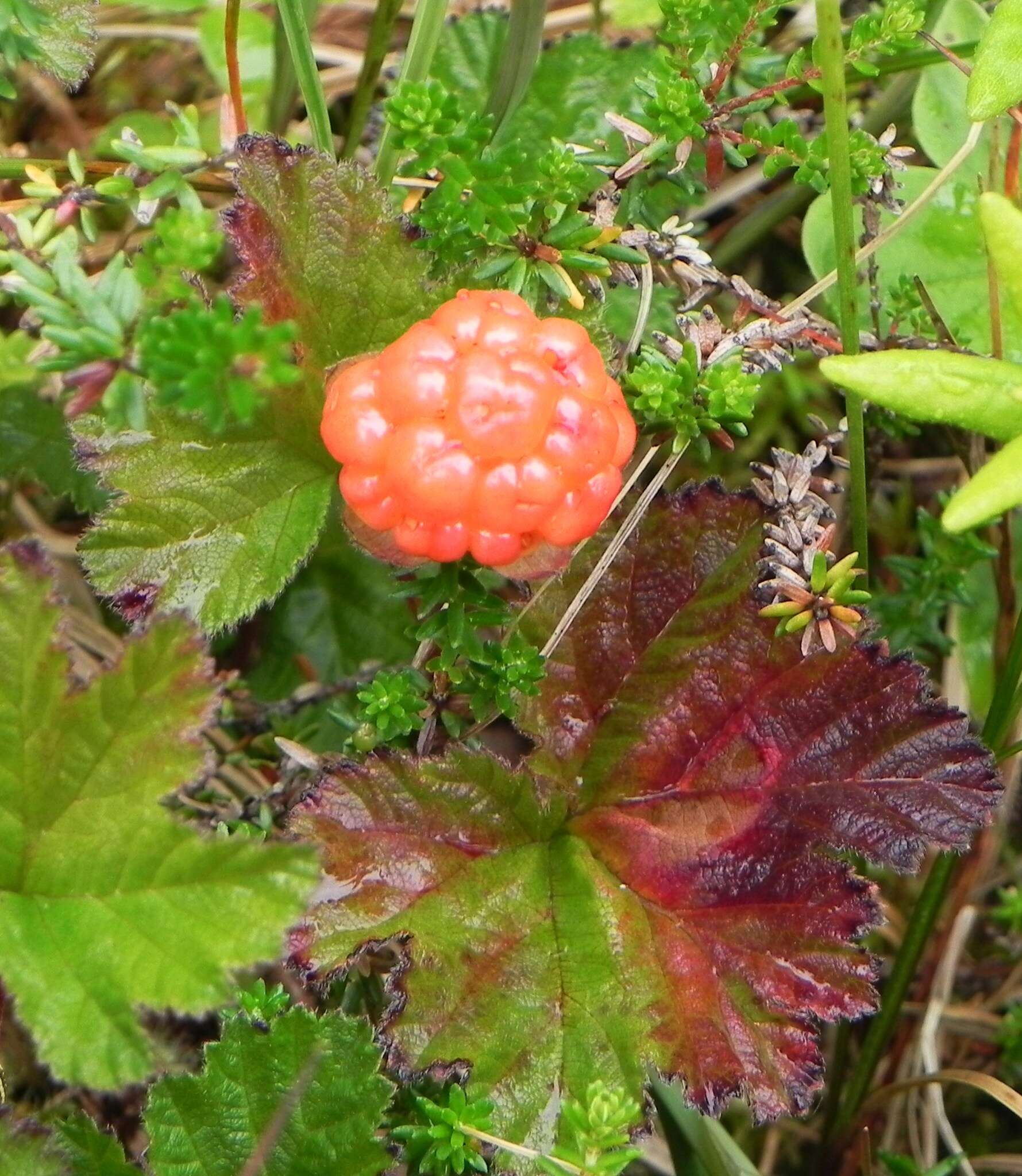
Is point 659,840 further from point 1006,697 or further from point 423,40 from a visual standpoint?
point 423,40

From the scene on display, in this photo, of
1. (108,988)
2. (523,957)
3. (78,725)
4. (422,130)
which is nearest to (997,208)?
(422,130)

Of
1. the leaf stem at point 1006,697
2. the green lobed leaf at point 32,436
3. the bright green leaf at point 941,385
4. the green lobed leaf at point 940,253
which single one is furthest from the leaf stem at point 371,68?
the leaf stem at point 1006,697

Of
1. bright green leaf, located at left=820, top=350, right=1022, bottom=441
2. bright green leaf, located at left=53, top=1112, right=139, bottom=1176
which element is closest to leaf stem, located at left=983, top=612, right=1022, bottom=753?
bright green leaf, located at left=820, top=350, right=1022, bottom=441

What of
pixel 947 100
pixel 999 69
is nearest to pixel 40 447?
pixel 999 69

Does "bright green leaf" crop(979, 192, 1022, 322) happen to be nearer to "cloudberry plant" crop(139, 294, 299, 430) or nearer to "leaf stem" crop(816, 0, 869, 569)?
"leaf stem" crop(816, 0, 869, 569)

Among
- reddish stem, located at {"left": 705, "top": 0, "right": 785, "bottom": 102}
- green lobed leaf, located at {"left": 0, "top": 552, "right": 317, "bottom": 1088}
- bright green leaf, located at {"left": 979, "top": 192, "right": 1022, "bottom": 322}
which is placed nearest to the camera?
green lobed leaf, located at {"left": 0, "top": 552, "right": 317, "bottom": 1088}

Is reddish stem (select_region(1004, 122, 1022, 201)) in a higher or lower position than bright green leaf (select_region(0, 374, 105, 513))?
higher
